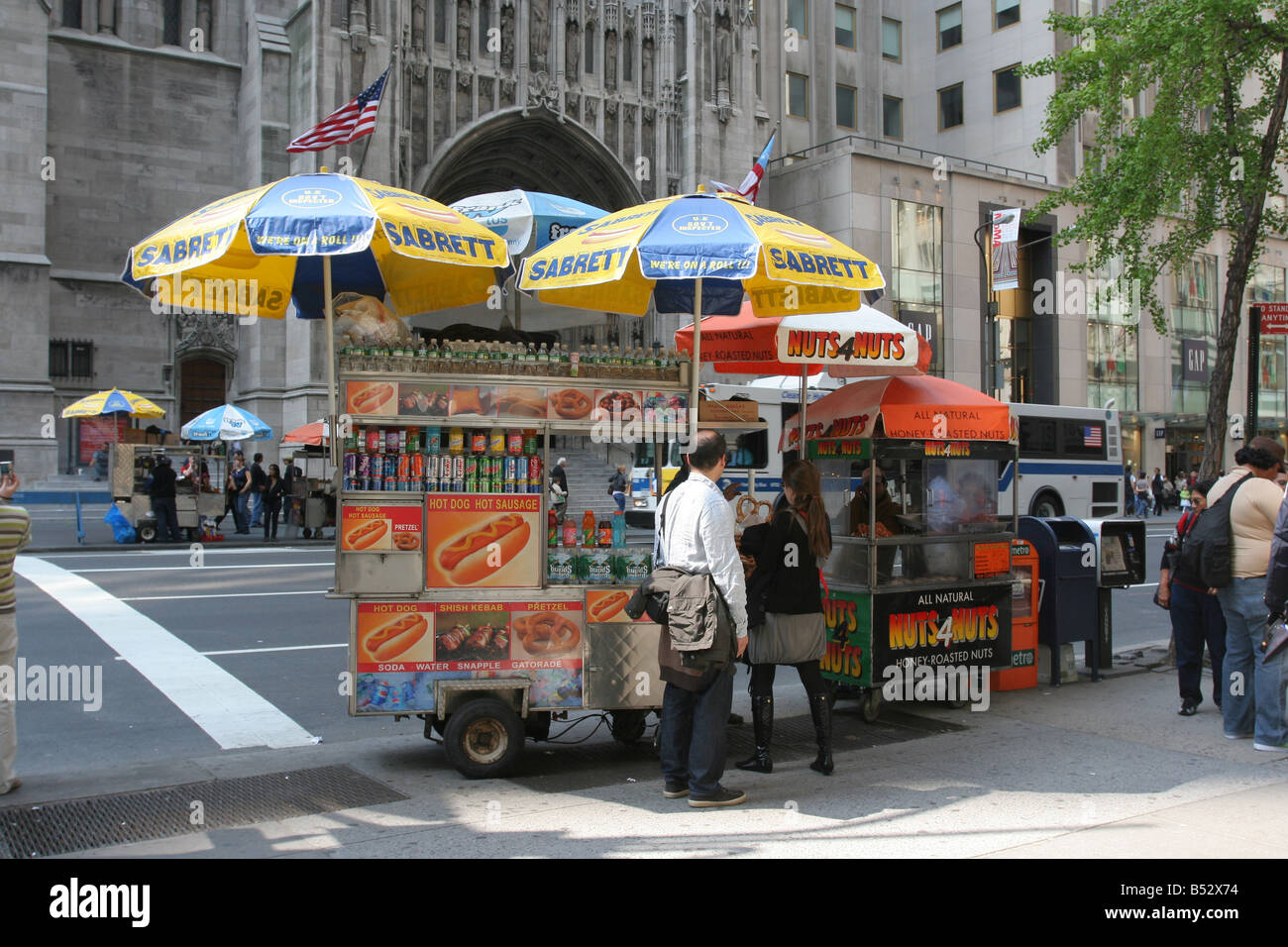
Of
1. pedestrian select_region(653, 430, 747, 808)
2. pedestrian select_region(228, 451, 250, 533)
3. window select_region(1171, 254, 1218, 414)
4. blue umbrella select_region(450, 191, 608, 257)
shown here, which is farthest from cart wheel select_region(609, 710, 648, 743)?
window select_region(1171, 254, 1218, 414)

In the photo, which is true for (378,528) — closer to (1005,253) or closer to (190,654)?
(190,654)

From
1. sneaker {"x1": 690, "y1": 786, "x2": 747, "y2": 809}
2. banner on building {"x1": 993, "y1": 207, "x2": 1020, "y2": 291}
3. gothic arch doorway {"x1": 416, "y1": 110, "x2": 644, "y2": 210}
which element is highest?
gothic arch doorway {"x1": 416, "y1": 110, "x2": 644, "y2": 210}

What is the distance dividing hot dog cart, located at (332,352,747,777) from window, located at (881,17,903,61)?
45682mm

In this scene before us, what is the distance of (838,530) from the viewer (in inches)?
340

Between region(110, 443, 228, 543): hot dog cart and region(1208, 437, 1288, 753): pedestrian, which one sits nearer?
region(1208, 437, 1288, 753): pedestrian

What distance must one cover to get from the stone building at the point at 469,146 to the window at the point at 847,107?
8 cm

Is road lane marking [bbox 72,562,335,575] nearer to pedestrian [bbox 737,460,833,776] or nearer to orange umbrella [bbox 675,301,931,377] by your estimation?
orange umbrella [bbox 675,301,931,377]

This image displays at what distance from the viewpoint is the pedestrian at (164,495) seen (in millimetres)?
21859

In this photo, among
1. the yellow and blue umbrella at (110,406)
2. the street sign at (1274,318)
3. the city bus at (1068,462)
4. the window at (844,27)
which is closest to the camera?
the street sign at (1274,318)

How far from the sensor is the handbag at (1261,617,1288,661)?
646 cm

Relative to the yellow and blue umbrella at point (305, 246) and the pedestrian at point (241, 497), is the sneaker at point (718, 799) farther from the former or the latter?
the pedestrian at point (241, 497)

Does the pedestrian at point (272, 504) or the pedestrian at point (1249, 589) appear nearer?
the pedestrian at point (1249, 589)

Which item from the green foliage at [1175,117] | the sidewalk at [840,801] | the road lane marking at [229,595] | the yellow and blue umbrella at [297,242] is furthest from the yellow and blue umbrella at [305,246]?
the green foliage at [1175,117]

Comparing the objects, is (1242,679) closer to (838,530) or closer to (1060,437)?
(838,530)
